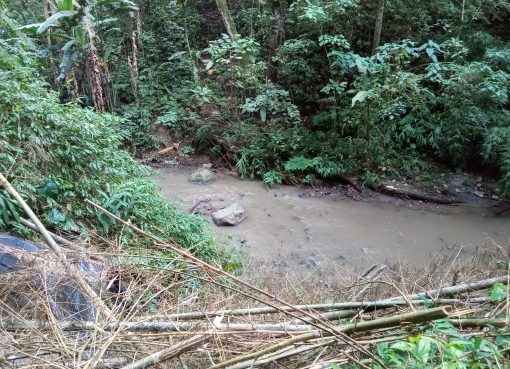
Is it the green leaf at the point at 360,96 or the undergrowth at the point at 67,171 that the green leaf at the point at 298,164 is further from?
the undergrowth at the point at 67,171

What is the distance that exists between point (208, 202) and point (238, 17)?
20.7ft

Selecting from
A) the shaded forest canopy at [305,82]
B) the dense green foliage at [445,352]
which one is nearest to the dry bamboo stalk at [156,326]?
the dense green foliage at [445,352]

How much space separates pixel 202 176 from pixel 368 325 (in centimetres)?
688

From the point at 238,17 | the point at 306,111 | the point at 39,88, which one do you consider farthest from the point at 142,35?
the point at 39,88

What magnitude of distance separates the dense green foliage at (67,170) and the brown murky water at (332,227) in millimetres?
1409

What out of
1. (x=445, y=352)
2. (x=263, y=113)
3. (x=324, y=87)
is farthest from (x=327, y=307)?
(x=263, y=113)

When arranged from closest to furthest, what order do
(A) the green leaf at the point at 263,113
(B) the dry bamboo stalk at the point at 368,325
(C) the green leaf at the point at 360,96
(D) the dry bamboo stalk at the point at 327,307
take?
(B) the dry bamboo stalk at the point at 368,325 → (D) the dry bamboo stalk at the point at 327,307 → (C) the green leaf at the point at 360,96 → (A) the green leaf at the point at 263,113

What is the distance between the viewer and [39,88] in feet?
15.7

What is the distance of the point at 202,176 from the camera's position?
27.1 ft

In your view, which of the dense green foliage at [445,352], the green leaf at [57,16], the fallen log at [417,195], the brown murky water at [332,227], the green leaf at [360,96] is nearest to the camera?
the dense green foliage at [445,352]

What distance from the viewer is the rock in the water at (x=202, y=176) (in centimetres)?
820

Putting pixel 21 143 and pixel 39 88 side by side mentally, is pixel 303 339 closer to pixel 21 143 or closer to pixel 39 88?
pixel 21 143

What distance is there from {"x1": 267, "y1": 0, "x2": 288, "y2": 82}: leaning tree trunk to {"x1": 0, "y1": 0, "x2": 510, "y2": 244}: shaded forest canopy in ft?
0.09

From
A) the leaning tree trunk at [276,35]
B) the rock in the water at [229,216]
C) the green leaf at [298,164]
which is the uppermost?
the leaning tree trunk at [276,35]
